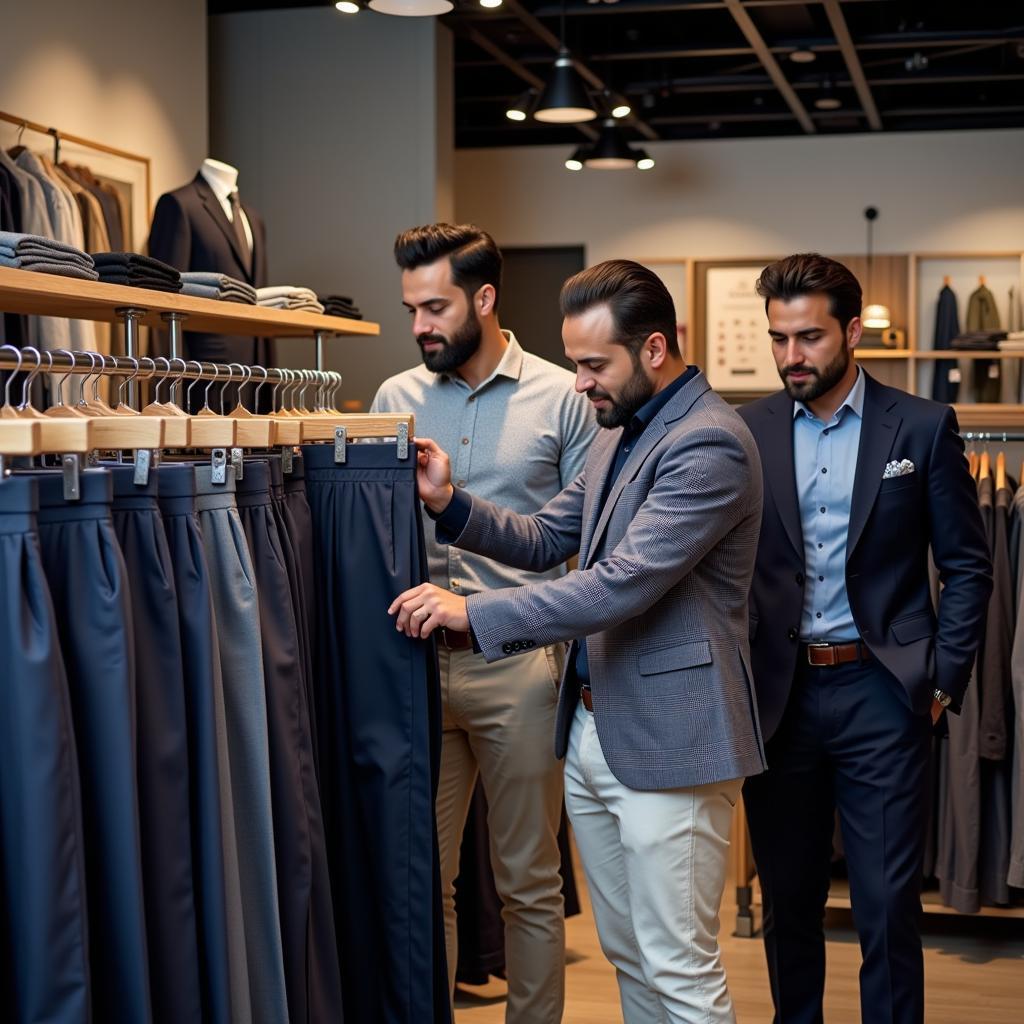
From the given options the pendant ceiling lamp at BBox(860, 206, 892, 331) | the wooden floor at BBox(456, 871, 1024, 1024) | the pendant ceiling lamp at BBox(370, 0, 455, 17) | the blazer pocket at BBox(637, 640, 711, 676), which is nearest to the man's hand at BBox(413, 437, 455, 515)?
the blazer pocket at BBox(637, 640, 711, 676)

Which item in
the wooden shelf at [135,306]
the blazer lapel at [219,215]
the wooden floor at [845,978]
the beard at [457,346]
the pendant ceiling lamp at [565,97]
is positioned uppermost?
the pendant ceiling lamp at [565,97]

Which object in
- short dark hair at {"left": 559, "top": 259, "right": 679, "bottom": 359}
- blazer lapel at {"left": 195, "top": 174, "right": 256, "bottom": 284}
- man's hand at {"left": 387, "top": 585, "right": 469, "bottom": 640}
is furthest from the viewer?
blazer lapel at {"left": 195, "top": 174, "right": 256, "bottom": 284}

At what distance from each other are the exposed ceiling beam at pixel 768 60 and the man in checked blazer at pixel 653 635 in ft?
14.5

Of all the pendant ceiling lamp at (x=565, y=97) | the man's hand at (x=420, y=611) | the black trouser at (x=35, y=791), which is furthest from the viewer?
the pendant ceiling lamp at (x=565, y=97)

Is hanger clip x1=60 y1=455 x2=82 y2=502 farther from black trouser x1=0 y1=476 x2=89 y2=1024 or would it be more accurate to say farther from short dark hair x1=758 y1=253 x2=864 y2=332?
short dark hair x1=758 y1=253 x2=864 y2=332

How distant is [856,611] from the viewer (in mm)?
2812

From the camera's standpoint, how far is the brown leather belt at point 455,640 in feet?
8.94

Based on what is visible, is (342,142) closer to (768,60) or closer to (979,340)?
(768,60)

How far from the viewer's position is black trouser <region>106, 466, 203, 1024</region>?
1600 mm

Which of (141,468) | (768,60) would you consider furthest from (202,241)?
(768,60)

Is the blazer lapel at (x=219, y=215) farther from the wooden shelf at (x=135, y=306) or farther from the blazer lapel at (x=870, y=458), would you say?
the blazer lapel at (x=870, y=458)

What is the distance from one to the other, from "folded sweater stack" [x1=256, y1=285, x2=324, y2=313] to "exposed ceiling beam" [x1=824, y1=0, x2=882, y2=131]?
345cm

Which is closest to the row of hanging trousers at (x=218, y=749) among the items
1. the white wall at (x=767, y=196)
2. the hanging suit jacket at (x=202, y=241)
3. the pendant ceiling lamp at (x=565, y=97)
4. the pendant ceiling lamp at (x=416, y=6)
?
the pendant ceiling lamp at (x=416, y=6)

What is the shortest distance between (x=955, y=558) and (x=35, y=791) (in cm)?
205
